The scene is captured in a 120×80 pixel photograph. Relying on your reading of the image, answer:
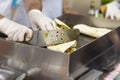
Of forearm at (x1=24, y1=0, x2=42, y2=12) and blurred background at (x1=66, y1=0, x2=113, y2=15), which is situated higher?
forearm at (x1=24, y1=0, x2=42, y2=12)

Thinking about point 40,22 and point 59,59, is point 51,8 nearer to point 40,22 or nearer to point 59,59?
point 40,22

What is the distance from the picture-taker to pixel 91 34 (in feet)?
3.51

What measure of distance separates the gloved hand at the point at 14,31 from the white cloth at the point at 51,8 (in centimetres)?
78

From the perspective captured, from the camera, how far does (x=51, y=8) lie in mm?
1798

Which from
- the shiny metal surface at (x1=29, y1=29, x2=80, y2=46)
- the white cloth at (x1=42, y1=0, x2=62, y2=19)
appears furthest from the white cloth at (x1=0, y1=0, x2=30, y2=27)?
the shiny metal surface at (x1=29, y1=29, x2=80, y2=46)

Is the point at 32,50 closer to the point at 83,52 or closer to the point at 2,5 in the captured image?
the point at 83,52

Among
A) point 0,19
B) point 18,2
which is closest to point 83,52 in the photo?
point 0,19

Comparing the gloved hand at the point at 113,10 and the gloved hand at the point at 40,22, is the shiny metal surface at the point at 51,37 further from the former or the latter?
the gloved hand at the point at 113,10

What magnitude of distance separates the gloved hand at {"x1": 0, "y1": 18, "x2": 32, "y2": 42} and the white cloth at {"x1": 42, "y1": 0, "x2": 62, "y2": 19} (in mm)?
779

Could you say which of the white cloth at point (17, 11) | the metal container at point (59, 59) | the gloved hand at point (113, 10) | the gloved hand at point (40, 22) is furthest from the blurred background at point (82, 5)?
the metal container at point (59, 59)

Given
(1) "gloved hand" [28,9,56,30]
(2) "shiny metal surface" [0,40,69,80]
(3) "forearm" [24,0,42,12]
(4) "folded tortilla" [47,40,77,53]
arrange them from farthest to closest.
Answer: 1. (3) "forearm" [24,0,42,12]
2. (1) "gloved hand" [28,9,56,30]
3. (4) "folded tortilla" [47,40,77,53]
4. (2) "shiny metal surface" [0,40,69,80]

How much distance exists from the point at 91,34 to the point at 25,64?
362mm

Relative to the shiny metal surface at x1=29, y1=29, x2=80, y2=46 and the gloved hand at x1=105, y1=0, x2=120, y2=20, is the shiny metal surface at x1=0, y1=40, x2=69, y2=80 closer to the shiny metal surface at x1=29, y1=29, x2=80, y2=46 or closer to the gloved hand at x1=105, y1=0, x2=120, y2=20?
the shiny metal surface at x1=29, y1=29, x2=80, y2=46

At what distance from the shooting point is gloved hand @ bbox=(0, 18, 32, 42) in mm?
946
